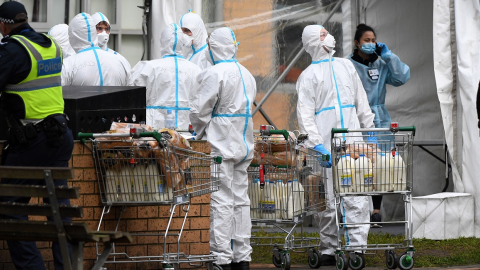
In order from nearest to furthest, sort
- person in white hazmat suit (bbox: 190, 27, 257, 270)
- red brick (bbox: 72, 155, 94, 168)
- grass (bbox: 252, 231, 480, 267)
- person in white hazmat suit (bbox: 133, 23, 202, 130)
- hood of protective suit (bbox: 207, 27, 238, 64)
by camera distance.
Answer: red brick (bbox: 72, 155, 94, 168), person in white hazmat suit (bbox: 190, 27, 257, 270), hood of protective suit (bbox: 207, 27, 238, 64), grass (bbox: 252, 231, 480, 267), person in white hazmat suit (bbox: 133, 23, 202, 130)

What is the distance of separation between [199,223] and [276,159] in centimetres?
91

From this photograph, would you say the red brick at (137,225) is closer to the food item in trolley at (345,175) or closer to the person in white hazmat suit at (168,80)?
the food item in trolley at (345,175)

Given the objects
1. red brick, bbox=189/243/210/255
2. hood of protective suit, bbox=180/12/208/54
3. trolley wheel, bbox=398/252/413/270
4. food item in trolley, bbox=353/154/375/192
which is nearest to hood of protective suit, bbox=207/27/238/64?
food item in trolley, bbox=353/154/375/192

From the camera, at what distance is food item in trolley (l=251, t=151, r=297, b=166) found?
7.42m

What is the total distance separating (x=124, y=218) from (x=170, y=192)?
725 mm

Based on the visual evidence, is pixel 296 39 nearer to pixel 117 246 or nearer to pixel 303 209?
pixel 303 209

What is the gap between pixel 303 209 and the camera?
7562 mm

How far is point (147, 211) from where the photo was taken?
6855 millimetres

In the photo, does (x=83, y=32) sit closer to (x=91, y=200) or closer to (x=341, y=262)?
(x=91, y=200)

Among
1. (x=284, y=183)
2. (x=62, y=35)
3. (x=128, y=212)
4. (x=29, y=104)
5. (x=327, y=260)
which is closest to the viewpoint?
(x=29, y=104)

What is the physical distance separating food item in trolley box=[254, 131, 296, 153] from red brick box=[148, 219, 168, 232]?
1.17m

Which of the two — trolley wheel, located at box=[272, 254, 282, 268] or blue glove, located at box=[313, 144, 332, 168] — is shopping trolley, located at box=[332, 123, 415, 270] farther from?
trolley wheel, located at box=[272, 254, 282, 268]

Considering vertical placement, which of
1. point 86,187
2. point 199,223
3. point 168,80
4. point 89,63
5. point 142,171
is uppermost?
point 89,63

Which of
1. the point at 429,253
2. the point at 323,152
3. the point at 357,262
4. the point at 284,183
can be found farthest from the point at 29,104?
the point at 429,253
